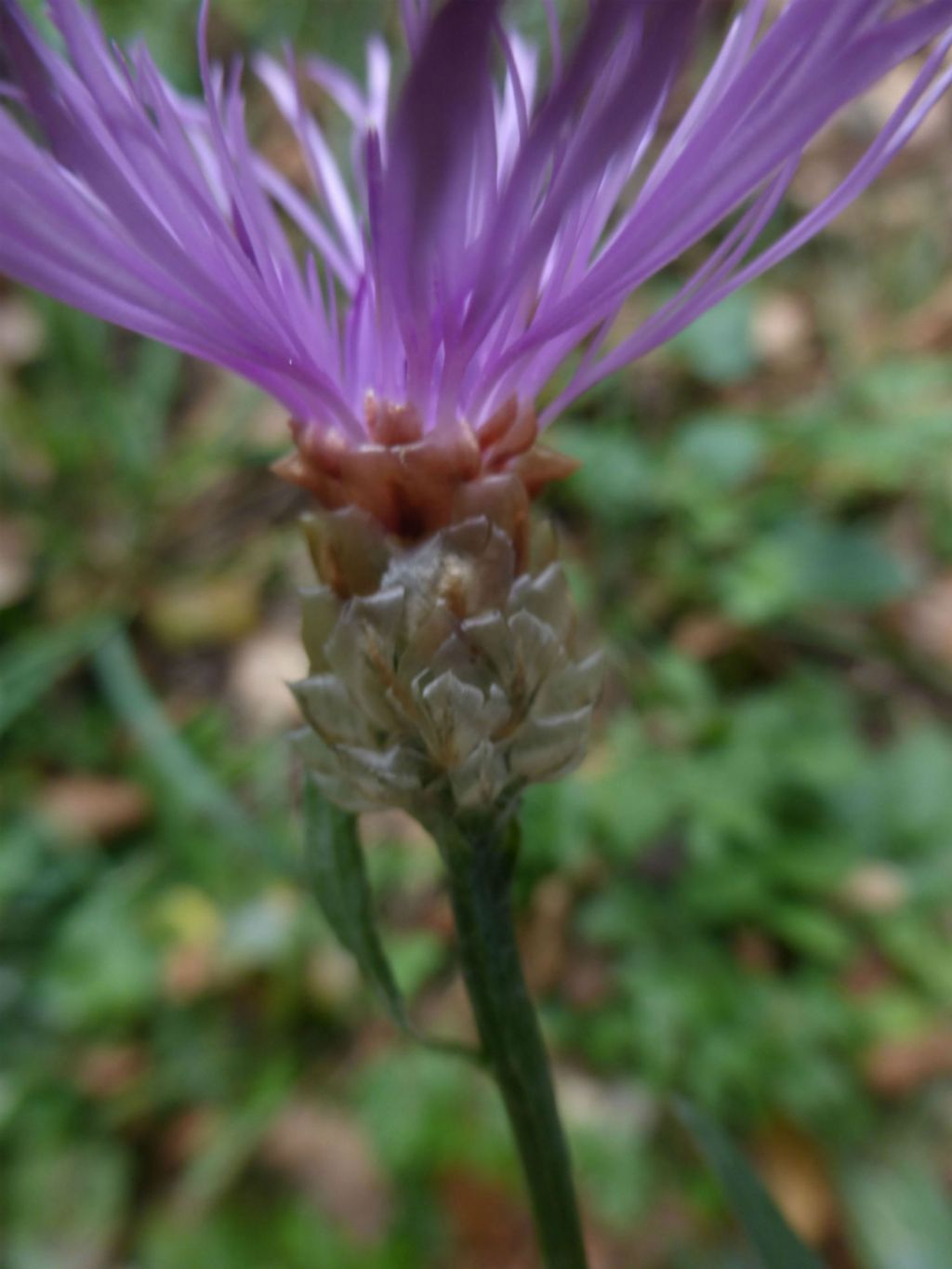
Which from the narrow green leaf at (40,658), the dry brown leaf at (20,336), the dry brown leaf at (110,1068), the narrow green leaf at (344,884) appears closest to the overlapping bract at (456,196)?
the narrow green leaf at (344,884)

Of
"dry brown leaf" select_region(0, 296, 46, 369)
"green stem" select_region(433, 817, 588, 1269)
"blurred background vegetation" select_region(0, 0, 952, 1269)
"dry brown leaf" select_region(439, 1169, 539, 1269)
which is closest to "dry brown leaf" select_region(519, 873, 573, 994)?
"blurred background vegetation" select_region(0, 0, 952, 1269)

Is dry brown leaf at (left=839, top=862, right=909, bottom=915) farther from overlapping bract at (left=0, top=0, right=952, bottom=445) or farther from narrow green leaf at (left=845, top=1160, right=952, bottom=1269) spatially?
overlapping bract at (left=0, top=0, right=952, bottom=445)

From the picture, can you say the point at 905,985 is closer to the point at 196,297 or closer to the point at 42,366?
the point at 196,297

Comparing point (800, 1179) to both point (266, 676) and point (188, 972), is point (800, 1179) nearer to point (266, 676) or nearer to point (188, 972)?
point (188, 972)

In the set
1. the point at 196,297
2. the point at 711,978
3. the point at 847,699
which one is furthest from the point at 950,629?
the point at 196,297

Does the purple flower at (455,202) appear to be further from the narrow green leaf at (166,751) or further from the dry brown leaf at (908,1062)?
the dry brown leaf at (908,1062)

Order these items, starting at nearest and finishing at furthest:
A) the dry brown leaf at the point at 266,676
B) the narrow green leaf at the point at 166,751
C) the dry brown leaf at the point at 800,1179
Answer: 1. the narrow green leaf at the point at 166,751
2. the dry brown leaf at the point at 800,1179
3. the dry brown leaf at the point at 266,676
